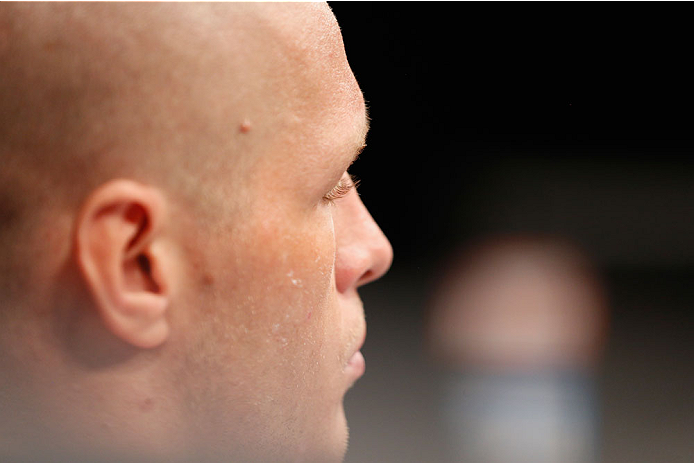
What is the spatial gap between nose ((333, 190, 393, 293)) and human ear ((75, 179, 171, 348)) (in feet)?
0.70

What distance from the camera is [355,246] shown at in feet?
2.45

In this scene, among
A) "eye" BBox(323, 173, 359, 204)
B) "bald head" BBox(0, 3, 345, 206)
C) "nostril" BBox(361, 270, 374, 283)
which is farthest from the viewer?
"nostril" BBox(361, 270, 374, 283)

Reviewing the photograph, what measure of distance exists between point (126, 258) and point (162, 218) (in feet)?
0.13

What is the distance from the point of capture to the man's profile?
20.8 inches

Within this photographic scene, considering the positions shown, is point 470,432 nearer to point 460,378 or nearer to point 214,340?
point 460,378

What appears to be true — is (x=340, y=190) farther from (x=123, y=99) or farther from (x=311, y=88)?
(x=123, y=99)

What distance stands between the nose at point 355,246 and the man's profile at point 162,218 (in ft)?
0.29

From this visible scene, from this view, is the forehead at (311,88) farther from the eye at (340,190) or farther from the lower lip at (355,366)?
the lower lip at (355,366)

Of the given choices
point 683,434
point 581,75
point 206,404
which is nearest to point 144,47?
point 206,404

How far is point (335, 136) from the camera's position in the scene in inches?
24.7

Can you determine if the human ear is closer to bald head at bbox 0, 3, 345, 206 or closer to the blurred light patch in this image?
bald head at bbox 0, 3, 345, 206

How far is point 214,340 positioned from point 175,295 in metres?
0.05

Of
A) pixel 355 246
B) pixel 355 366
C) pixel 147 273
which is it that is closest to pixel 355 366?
pixel 355 366

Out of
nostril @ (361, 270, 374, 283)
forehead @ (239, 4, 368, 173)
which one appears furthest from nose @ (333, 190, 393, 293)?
forehead @ (239, 4, 368, 173)
